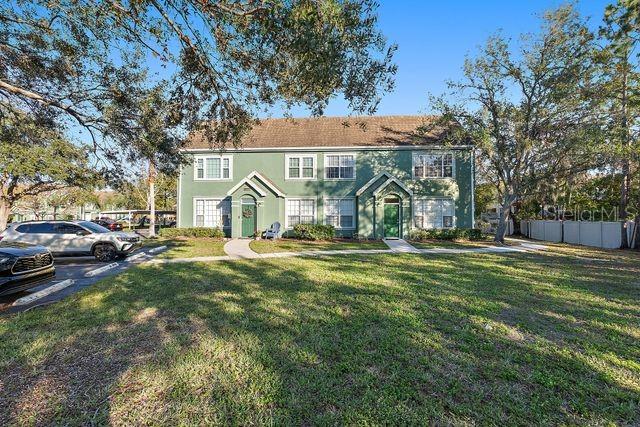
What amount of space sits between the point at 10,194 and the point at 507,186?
3014cm

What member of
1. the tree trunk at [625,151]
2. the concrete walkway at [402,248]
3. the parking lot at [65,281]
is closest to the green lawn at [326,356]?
the parking lot at [65,281]

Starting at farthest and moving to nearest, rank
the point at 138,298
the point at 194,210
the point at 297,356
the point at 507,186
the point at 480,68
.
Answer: the point at 194,210
the point at 507,186
the point at 480,68
the point at 138,298
the point at 297,356

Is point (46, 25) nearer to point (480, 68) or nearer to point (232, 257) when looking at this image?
point (232, 257)

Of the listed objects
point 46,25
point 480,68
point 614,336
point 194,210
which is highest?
point 480,68

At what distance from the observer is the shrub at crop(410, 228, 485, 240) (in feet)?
69.3

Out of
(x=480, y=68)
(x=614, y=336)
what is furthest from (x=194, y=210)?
(x=614, y=336)

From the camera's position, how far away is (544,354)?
423 centimetres

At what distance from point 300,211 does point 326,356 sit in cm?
1912

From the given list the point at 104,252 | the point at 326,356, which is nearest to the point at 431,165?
the point at 104,252

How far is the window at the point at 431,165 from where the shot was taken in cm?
2245

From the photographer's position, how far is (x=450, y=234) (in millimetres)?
21125

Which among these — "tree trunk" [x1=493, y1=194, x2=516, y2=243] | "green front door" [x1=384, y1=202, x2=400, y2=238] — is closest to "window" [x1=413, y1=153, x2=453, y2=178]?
"green front door" [x1=384, y1=202, x2=400, y2=238]

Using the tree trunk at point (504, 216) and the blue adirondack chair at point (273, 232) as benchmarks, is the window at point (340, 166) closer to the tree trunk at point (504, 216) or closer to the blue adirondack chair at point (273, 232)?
the blue adirondack chair at point (273, 232)

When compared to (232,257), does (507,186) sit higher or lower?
higher
